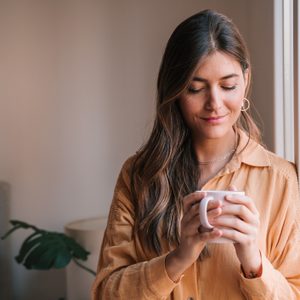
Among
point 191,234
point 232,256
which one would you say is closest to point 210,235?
point 191,234

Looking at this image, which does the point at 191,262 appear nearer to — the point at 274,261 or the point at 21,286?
the point at 274,261

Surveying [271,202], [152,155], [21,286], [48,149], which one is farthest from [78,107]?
[271,202]

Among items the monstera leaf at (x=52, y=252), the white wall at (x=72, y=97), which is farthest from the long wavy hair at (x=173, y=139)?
the white wall at (x=72, y=97)

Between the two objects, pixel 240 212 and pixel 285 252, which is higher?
pixel 240 212

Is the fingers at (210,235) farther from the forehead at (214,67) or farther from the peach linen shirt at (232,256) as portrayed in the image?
the forehead at (214,67)

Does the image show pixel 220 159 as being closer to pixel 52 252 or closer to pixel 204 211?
pixel 204 211

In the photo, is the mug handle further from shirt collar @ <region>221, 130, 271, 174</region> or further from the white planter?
the white planter

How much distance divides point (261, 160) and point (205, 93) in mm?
179

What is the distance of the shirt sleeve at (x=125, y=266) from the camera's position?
40.8 inches

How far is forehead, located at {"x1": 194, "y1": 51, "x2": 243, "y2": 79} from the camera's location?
3.44 ft

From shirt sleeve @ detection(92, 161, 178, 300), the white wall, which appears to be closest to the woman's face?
shirt sleeve @ detection(92, 161, 178, 300)

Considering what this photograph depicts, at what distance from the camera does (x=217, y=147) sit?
1169 millimetres

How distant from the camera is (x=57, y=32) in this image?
280cm

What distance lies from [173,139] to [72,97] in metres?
1.71
